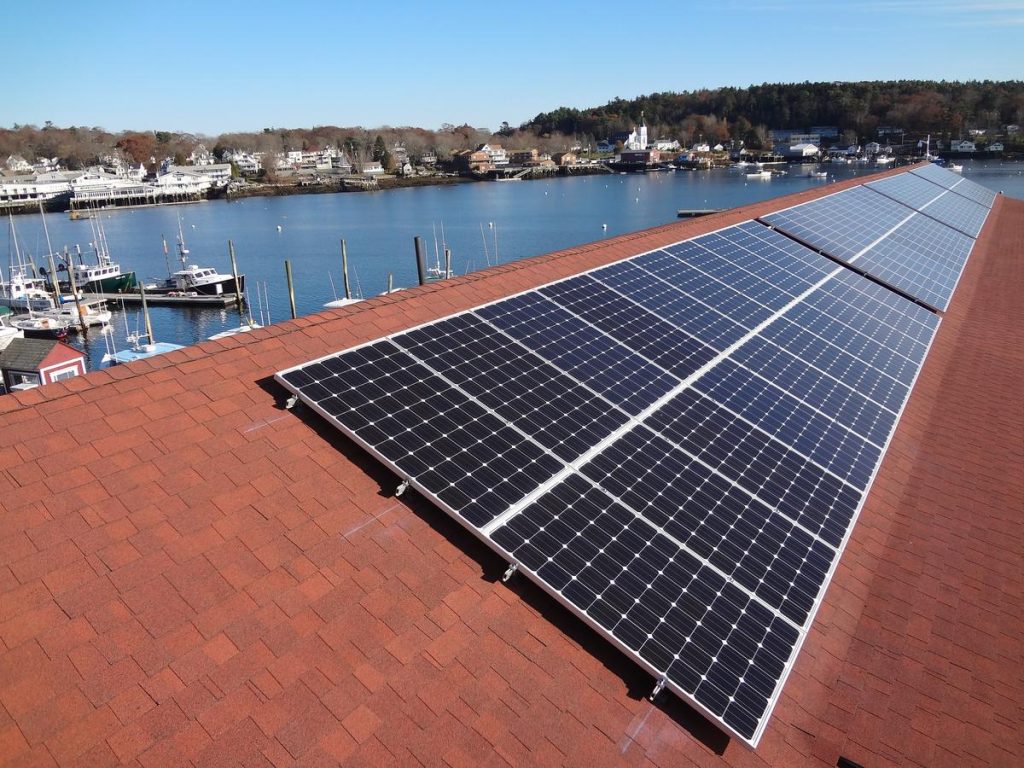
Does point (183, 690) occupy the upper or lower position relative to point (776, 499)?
upper

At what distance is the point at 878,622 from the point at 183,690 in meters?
7.95

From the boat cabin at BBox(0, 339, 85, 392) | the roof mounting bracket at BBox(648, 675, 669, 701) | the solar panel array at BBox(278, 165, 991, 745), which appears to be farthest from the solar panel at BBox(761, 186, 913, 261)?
the boat cabin at BBox(0, 339, 85, 392)

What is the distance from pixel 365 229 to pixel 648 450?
102035 mm

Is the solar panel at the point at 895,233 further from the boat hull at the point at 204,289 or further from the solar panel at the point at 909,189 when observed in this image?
the boat hull at the point at 204,289

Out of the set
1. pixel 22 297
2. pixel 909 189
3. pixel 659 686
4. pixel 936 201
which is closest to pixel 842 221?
pixel 936 201

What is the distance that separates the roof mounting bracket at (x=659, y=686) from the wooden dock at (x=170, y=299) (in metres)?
64.0

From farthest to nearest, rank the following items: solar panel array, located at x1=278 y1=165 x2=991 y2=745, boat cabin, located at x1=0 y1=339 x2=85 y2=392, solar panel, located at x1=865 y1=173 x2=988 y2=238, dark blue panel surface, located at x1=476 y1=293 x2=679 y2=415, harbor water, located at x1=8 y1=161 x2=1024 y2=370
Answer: harbor water, located at x1=8 y1=161 x2=1024 y2=370
solar panel, located at x1=865 y1=173 x2=988 y2=238
boat cabin, located at x1=0 y1=339 x2=85 y2=392
dark blue panel surface, located at x1=476 y1=293 x2=679 y2=415
solar panel array, located at x1=278 y1=165 x2=991 y2=745

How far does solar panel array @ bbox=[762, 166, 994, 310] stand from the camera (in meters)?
24.2

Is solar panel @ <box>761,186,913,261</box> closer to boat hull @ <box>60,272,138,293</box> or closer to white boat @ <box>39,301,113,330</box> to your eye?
Answer: white boat @ <box>39,301,113,330</box>

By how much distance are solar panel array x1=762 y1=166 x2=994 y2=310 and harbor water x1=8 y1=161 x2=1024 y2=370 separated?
40.2m

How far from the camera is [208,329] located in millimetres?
57500

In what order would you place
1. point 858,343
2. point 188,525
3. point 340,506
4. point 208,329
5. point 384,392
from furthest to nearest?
point 208,329
point 858,343
point 384,392
point 340,506
point 188,525

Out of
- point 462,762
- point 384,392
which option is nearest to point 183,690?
point 462,762

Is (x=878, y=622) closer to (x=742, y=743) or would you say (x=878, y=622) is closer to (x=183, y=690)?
(x=742, y=743)
